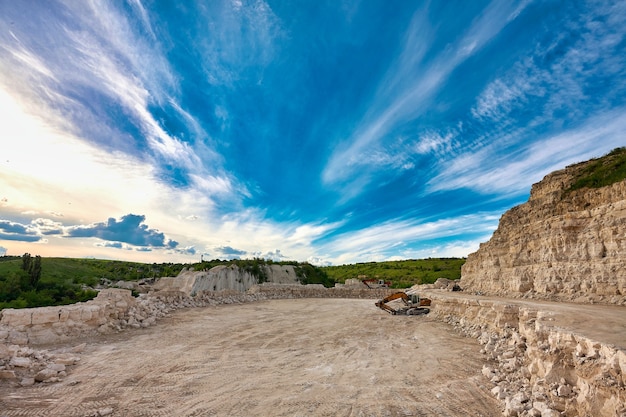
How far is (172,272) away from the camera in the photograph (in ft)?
175

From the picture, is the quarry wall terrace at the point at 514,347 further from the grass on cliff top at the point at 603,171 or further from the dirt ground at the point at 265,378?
the grass on cliff top at the point at 603,171

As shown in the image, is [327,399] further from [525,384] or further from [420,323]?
[420,323]

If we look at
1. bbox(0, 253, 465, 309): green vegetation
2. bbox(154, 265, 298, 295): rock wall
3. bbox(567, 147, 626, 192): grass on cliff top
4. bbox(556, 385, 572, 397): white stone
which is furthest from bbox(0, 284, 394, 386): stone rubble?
bbox(567, 147, 626, 192): grass on cliff top

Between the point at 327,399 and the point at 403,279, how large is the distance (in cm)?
5446

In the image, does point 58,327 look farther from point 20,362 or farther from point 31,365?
point 20,362

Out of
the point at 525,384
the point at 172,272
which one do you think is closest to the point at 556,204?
the point at 525,384

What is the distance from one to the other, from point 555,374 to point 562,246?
1235cm

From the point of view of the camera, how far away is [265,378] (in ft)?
27.3

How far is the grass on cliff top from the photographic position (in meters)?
16.2

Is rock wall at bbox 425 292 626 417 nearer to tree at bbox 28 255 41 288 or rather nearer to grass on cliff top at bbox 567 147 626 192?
grass on cliff top at bbox 567 147 626 192

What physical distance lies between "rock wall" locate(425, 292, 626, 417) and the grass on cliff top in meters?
12.4

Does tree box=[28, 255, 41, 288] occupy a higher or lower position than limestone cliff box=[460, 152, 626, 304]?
lower

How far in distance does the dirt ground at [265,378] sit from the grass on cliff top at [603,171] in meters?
12.8

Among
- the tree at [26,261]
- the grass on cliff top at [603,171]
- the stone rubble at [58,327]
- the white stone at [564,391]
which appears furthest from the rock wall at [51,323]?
the grass on cliff top at [603,171]
